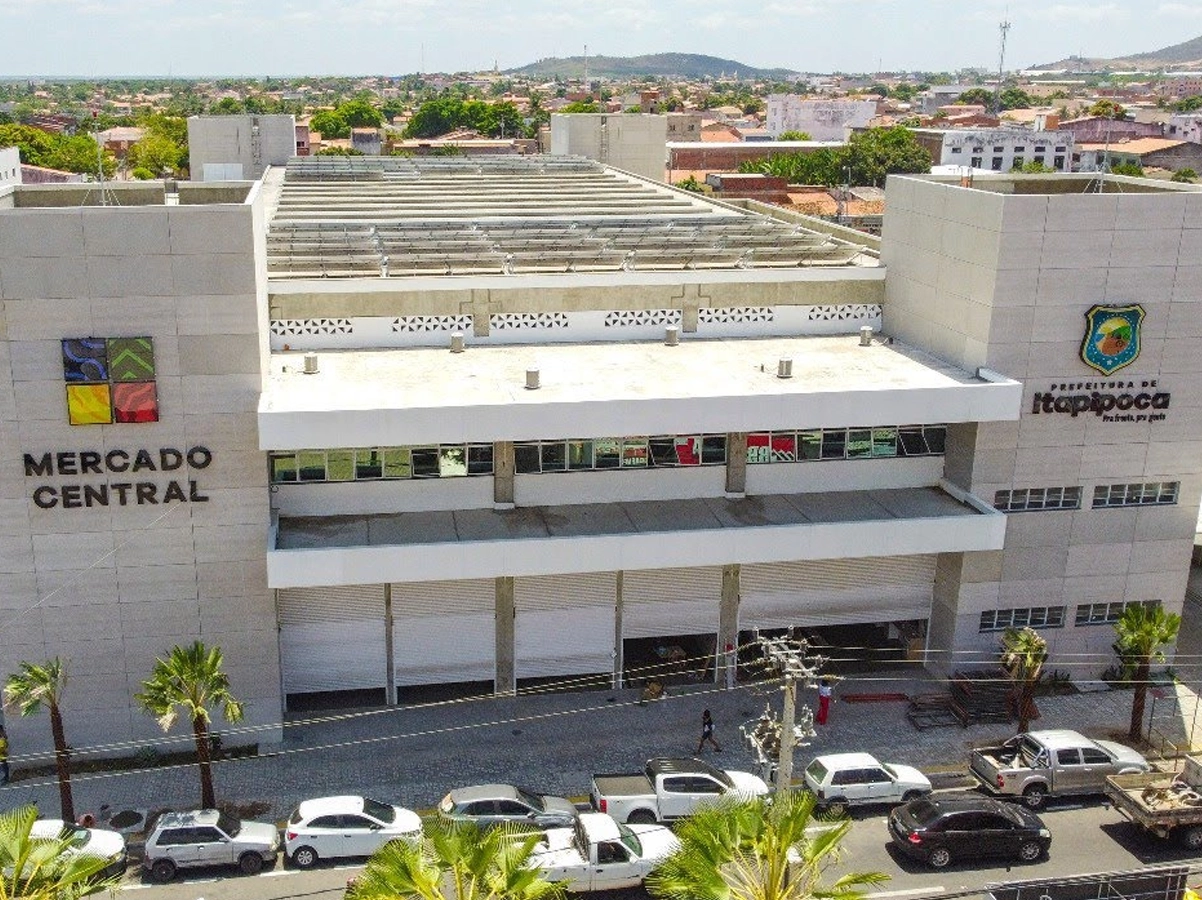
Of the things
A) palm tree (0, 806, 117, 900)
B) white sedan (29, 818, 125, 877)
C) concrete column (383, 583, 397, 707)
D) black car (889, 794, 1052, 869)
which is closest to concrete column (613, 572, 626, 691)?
concrete column (383, 583, 397, 707)

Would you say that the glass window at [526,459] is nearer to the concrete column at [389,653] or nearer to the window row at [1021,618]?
the concrete column at [389,653]

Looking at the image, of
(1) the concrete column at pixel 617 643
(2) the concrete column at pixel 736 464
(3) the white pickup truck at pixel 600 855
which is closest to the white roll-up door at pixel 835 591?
(2) the concrete column at pixel 736 464

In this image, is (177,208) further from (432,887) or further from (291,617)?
(432,887)

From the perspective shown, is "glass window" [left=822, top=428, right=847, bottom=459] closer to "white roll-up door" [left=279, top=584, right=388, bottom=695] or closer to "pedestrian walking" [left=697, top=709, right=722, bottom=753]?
"pedestrian walking" [left=697, top=709, right=722, bottom=753]

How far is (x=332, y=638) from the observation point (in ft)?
112

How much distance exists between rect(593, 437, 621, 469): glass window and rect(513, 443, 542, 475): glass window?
177 centimetres

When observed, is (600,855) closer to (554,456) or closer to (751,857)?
(751,857)

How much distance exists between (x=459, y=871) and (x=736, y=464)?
19.2 metres

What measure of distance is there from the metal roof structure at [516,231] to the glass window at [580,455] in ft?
25.7

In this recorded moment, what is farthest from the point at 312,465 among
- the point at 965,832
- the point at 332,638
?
the point at 965,832

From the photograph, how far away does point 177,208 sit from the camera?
29.0m

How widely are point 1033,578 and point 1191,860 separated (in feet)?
32.4

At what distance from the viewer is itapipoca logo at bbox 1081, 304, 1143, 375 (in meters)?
34.4

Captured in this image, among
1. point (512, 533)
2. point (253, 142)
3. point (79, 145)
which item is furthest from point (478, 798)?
point (79, 145)
